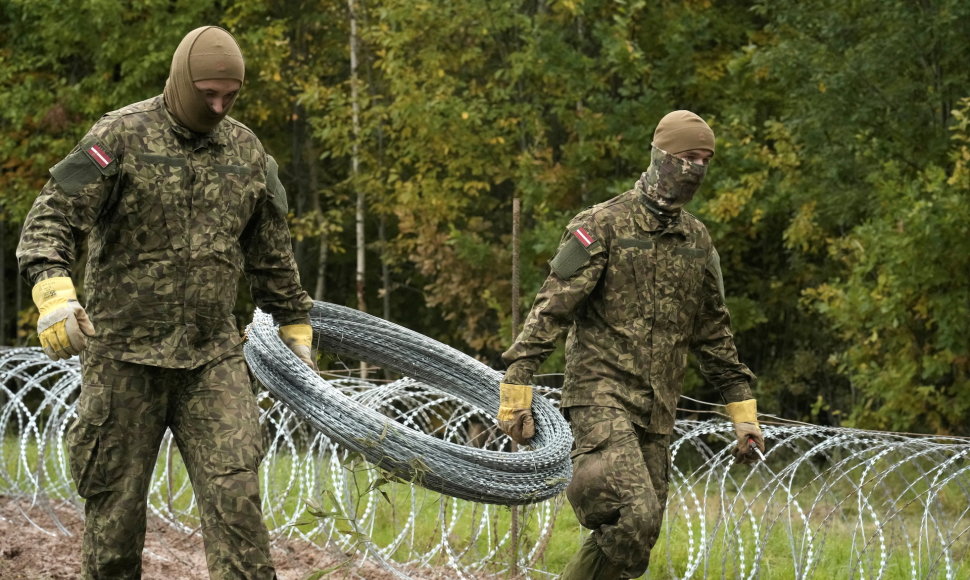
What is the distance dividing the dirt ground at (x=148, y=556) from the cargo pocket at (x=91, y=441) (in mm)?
2755

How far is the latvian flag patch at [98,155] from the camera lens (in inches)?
185

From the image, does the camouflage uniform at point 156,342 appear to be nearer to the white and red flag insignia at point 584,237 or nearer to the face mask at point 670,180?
the white and red flag insignia at point 584,237

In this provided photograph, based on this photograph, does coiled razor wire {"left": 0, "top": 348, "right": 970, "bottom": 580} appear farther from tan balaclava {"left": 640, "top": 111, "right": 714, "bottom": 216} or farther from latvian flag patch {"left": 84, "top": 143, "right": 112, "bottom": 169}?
latvian flag patch {"left": 84, "top": 143, "right": 112, "bottom": 169}

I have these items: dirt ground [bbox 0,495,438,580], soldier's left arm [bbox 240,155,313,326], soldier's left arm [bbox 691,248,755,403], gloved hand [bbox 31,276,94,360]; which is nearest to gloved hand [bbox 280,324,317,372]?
soldier's left arm [bbox 240,155,313,326]

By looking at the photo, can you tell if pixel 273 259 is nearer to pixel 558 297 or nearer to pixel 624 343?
pixel 558 297

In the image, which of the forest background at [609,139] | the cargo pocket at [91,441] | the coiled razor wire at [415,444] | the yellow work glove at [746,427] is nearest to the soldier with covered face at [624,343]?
the coiled razor wire at [415,444]

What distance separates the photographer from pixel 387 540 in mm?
9516

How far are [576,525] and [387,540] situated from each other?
1.32 meters

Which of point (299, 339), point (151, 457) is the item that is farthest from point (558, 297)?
point (151, 457)

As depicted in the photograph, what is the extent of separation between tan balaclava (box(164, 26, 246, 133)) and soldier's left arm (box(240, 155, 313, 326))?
1.22ft

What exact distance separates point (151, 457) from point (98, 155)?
1.06m

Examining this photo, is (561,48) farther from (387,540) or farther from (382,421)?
(382,421)

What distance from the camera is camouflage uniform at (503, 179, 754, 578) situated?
18.2 feet

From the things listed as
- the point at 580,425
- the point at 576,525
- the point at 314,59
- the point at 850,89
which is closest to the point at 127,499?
the point at 580,425
